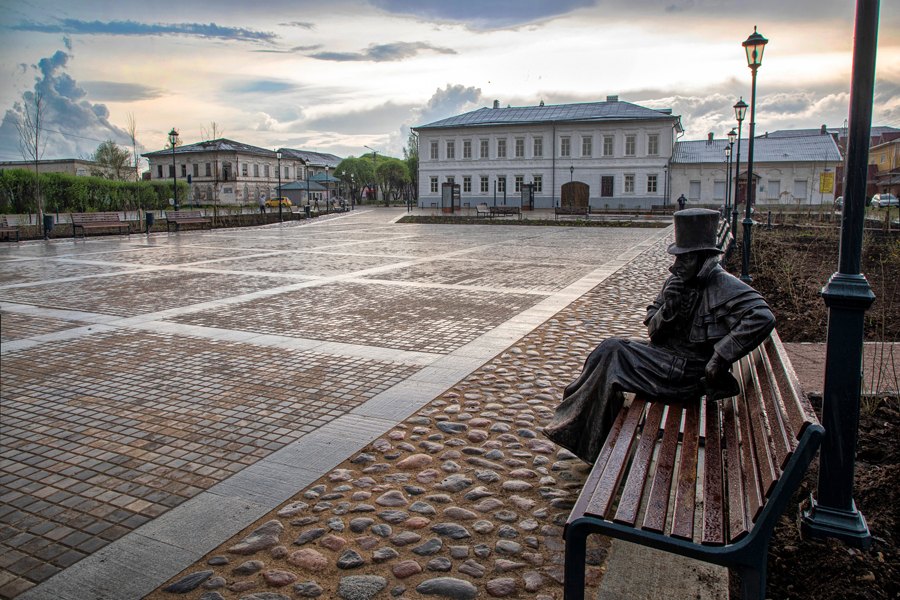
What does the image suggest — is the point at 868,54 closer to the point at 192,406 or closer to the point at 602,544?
the point at 602,544

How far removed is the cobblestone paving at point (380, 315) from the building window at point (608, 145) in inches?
1841

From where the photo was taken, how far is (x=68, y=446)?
13.9 ft

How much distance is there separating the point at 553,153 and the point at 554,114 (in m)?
4.27

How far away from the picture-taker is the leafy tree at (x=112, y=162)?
61125mm

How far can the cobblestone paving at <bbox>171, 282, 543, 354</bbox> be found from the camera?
736 centimetres

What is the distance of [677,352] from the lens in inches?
138

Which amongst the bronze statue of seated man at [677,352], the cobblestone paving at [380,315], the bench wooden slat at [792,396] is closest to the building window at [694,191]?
the cobblestone paving at [380,315]

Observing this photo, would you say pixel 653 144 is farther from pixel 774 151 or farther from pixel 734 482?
pixel 734 482

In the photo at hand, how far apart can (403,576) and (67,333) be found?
671 centimetres

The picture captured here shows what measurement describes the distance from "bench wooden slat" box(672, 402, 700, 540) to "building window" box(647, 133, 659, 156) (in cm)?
5300

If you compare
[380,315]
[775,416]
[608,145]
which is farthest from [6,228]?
[608,145]

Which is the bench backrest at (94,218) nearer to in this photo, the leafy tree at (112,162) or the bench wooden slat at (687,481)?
the bench wooden slat at (687,481)

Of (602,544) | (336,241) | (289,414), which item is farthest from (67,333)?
(336,241)

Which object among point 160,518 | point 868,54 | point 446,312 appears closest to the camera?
point 868,54
